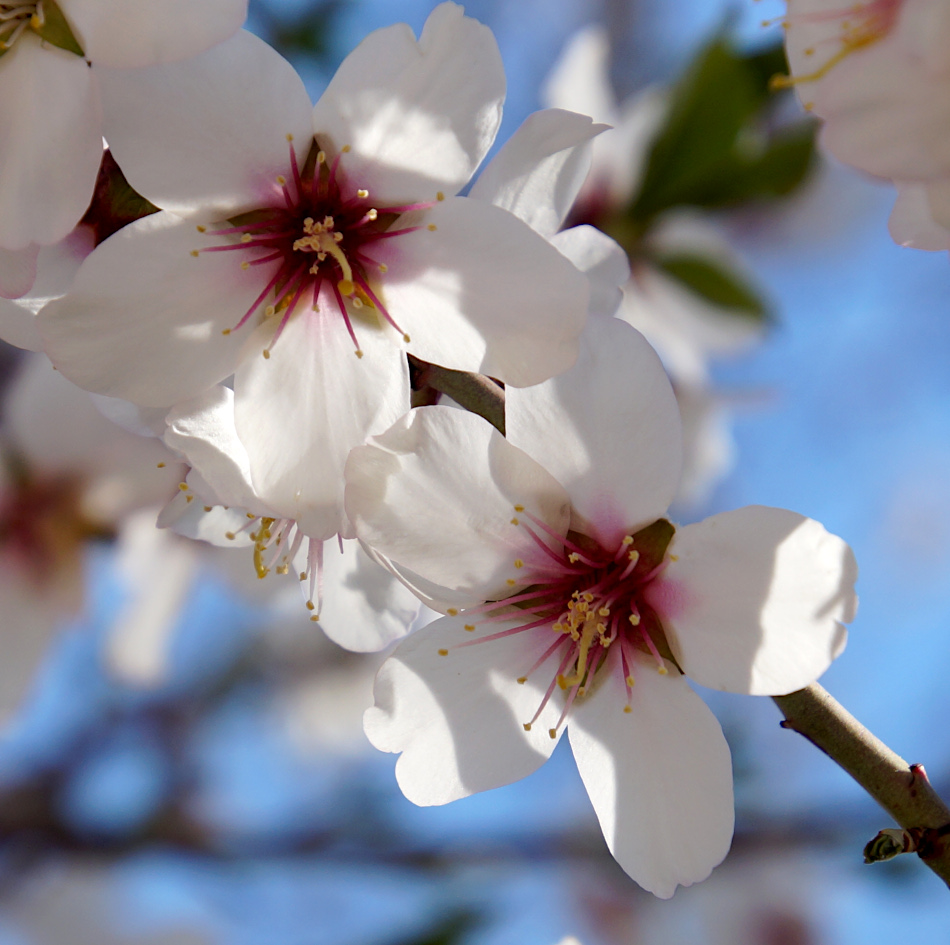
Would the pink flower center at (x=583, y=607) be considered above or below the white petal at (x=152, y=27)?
below

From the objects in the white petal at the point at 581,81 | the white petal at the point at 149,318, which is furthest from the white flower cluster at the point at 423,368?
the white petal at the point at 581,81

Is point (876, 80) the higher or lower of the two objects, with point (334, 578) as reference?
higher

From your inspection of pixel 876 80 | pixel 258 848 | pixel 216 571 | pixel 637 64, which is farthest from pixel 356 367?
pixel 637 64

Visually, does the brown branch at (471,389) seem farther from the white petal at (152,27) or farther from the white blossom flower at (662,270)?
the white blossom flower at (662,270)

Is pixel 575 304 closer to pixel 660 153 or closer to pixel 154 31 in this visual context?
pixel 154 31

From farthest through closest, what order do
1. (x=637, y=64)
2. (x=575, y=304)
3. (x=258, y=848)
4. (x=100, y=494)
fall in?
(x=637, y=64) < (x=258, y=848) < (x=100, y=494) < (x=575, y=304)
